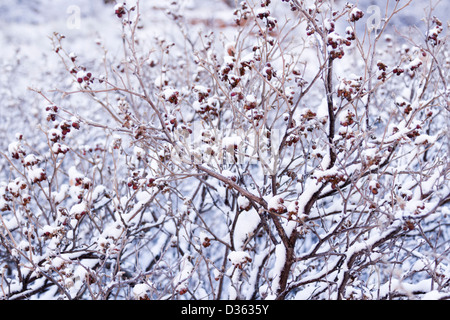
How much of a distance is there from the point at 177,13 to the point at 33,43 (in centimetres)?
359

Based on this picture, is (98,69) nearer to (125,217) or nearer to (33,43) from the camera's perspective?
(33,43)

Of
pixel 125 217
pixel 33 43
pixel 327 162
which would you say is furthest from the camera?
pixel 33 43

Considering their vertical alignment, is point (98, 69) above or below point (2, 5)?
above

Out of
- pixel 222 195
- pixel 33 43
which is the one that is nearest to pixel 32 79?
pixel 33 43

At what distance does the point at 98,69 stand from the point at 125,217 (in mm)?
5599

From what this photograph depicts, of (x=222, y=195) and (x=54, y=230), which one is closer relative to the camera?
(x=54, y=230)

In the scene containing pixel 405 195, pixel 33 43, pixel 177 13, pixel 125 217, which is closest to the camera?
pixel 405 195
